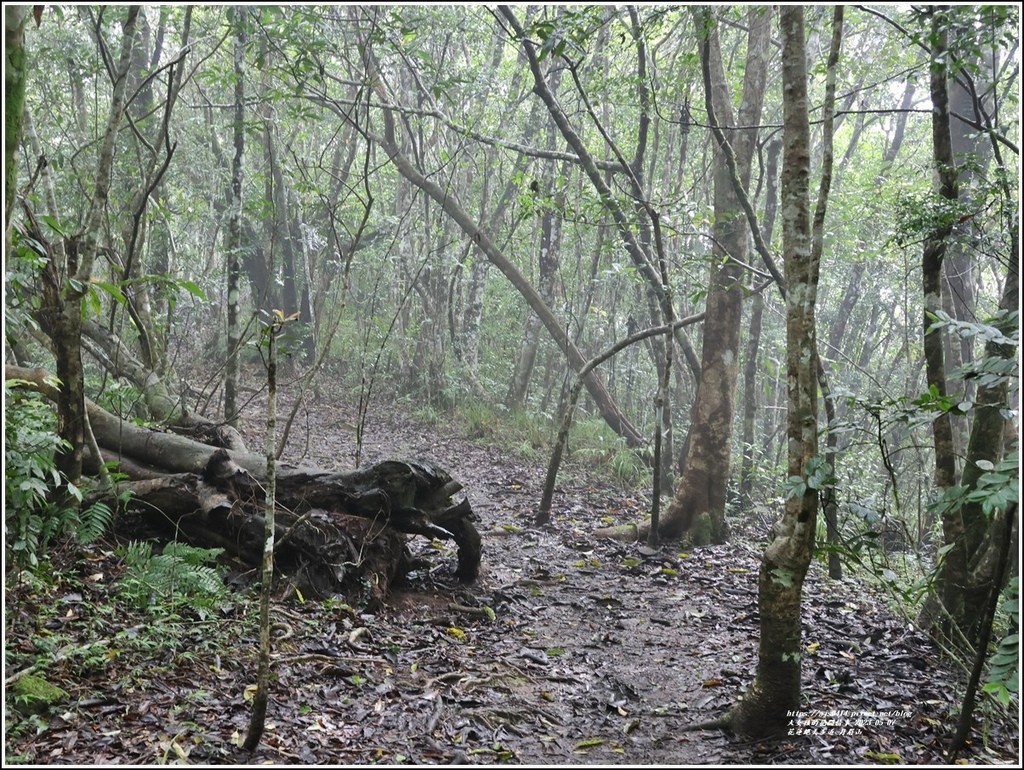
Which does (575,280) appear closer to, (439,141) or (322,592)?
(439,141)

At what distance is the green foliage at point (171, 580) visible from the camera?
4926mm

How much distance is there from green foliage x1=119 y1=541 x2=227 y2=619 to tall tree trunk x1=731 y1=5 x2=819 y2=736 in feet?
11.3

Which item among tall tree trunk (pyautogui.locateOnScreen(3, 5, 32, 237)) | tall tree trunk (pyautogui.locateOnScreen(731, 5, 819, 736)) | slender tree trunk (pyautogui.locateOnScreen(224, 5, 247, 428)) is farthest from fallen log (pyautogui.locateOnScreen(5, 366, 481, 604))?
tall tree trunk (pyautogui.locateOnScreen(731, 5, 819, 736))

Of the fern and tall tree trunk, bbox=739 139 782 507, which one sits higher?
tall tree trunk, bbox=739 139 782 507

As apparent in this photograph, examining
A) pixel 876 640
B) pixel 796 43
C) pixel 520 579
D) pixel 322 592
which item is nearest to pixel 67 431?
pixel 322 592

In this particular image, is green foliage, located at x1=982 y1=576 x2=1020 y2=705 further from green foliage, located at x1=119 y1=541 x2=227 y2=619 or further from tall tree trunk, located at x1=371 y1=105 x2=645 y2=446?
tall tree trunk, located at x1=371 y1=105 x2=645 y2=446

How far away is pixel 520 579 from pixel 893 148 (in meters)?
17.1

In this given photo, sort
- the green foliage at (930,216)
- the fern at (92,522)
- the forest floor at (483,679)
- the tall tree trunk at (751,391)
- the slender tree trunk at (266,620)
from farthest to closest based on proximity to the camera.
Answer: the tall tree trunk at (751,391)
the fern at (92,522)
the green foliage at (930,216)
the forest floor at (483,679)
the slender tree trunk at (266,620)

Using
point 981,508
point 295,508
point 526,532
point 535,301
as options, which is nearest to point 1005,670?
point 981,508

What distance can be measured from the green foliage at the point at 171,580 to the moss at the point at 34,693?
1108mm

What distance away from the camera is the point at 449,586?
6914 millimetres

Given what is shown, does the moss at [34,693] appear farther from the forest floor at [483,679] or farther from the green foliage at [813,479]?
the green foliage at [813,479]

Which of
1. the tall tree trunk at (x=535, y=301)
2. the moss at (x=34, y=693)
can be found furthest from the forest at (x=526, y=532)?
the tall tree trunk at (x=535, y=301)

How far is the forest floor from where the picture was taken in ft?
12.7
